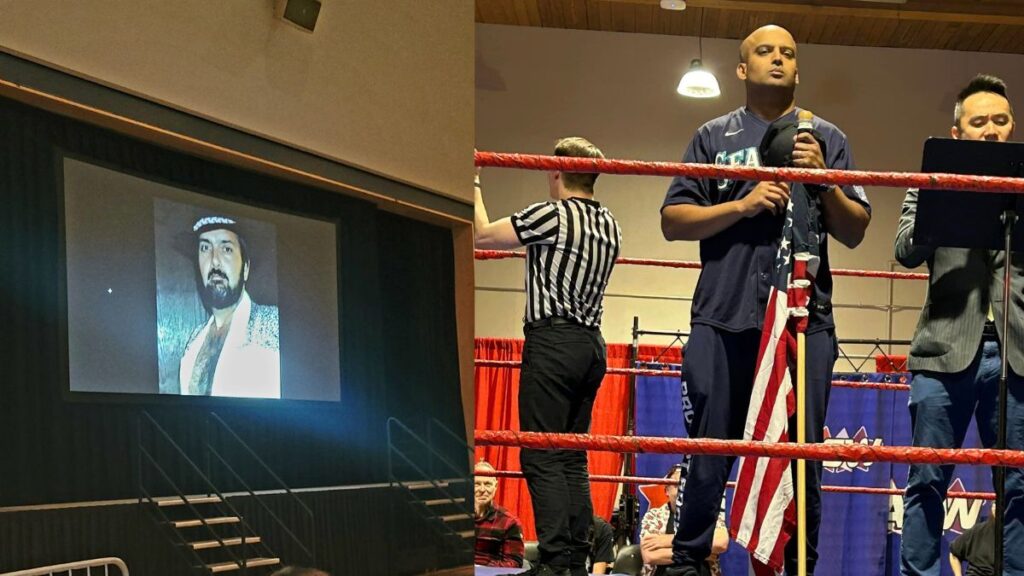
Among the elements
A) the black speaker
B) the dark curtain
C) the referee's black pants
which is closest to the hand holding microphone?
the referee's black pants

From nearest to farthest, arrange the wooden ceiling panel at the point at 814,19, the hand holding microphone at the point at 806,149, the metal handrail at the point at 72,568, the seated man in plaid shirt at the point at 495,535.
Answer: the metal handrail at the point at 72,568
the hand holding microphone at the point at 806,149
the seated man in plaid shirt at the point at 495,535
the wooden ceiling panel at the point at 814,19

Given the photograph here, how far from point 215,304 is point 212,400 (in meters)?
0.06

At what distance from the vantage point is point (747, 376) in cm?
199

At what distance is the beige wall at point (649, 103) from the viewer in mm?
9289

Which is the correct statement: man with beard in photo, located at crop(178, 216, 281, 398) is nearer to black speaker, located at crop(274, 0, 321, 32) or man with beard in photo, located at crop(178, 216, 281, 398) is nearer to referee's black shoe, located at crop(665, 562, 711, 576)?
black speaker, located at crop(274, 0, 321, 32)

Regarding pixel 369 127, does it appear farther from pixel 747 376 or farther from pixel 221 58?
pixel 747 376

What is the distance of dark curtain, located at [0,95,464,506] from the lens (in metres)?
0.51

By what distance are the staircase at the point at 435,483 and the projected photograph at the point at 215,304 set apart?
0.14m

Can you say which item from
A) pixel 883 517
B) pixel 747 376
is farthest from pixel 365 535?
pixel 883 517

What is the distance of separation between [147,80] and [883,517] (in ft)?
22.1

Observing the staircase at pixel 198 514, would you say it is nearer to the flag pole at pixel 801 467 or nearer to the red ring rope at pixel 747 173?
the red ring rope at pixel 747 173

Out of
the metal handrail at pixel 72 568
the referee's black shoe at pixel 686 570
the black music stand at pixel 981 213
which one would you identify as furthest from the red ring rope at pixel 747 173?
the metal handrail at pixel 72 568

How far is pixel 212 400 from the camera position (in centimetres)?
58

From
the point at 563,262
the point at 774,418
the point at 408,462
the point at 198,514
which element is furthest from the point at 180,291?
the point at 563,262
